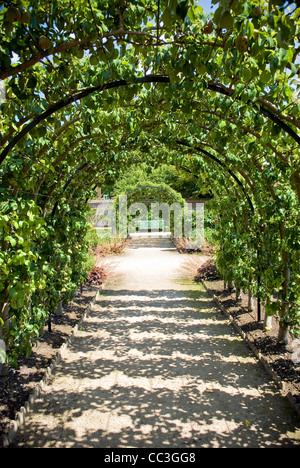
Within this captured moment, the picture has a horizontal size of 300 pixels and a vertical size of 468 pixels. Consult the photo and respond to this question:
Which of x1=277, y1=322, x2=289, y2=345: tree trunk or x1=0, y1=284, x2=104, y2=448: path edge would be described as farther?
x1=277, y1=322, x2=289, y2=345: tree trunk

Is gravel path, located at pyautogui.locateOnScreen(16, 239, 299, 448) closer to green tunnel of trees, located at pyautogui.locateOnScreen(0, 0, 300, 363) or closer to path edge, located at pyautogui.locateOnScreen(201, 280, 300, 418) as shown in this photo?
path edge, located at pyautogui.locateOnScreen(201, 280, 300, 418)

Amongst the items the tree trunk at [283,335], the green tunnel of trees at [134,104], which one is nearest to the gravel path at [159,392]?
the tree trunk at [283,335]

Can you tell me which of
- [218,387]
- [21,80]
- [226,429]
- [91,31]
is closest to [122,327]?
[218,387]

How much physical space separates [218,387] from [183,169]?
542 centimetres

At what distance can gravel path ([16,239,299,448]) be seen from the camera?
2980 mm

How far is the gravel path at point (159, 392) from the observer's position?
9.78ft

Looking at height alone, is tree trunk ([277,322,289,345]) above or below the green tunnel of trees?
below

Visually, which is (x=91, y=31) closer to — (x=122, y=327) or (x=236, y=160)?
(x=236, y=160)

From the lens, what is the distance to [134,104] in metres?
4.76

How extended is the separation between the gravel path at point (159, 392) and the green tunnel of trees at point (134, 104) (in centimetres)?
73

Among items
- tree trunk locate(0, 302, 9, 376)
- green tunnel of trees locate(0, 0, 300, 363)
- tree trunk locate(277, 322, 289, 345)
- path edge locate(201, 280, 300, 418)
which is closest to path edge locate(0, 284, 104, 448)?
tree trunk locate(0, 302, 9, 376)

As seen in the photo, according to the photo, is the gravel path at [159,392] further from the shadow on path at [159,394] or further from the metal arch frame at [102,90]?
the metal arch frame at [102,90]

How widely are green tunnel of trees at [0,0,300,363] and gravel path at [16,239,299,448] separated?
0.73 m

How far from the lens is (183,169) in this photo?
827 cm
